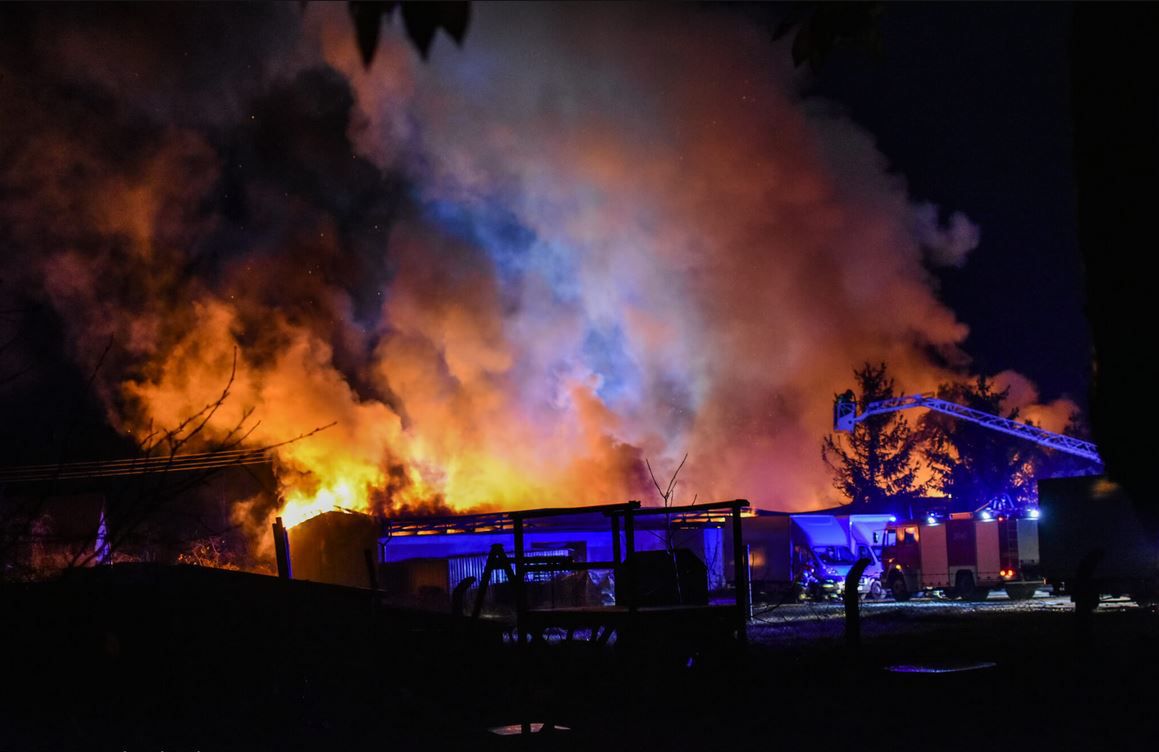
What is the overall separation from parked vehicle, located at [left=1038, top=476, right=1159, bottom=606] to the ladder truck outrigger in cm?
730

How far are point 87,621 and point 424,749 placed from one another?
341 cm

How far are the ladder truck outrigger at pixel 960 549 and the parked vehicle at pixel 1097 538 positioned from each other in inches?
287

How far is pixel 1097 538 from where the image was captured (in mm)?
29516

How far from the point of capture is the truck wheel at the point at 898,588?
4016 centimetres

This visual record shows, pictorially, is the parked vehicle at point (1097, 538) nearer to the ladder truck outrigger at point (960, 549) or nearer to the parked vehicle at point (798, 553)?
the ladder truck outrigger at point (960, 549)

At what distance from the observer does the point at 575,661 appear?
15.4 meters

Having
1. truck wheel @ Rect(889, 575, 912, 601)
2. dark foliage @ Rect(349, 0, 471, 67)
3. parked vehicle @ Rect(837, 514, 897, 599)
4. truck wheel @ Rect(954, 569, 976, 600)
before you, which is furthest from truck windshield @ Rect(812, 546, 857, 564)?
dark foliage @ Rect(349, 0, 471, 67)

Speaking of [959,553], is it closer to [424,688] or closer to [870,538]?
[870,538]

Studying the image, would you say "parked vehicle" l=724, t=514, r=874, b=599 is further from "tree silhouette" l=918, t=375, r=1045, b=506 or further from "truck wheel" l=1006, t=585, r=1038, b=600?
"tree silhouette" l=918, t=375, r=1045, b=506

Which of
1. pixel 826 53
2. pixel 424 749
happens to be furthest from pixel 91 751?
pixel 826 53

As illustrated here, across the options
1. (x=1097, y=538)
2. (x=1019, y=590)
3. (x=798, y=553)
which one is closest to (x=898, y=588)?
(x=798, y=553)

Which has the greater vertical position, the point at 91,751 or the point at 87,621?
the point at 87,621

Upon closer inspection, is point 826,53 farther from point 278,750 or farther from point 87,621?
point 278,750

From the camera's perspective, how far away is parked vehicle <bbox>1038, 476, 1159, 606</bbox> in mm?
28297
